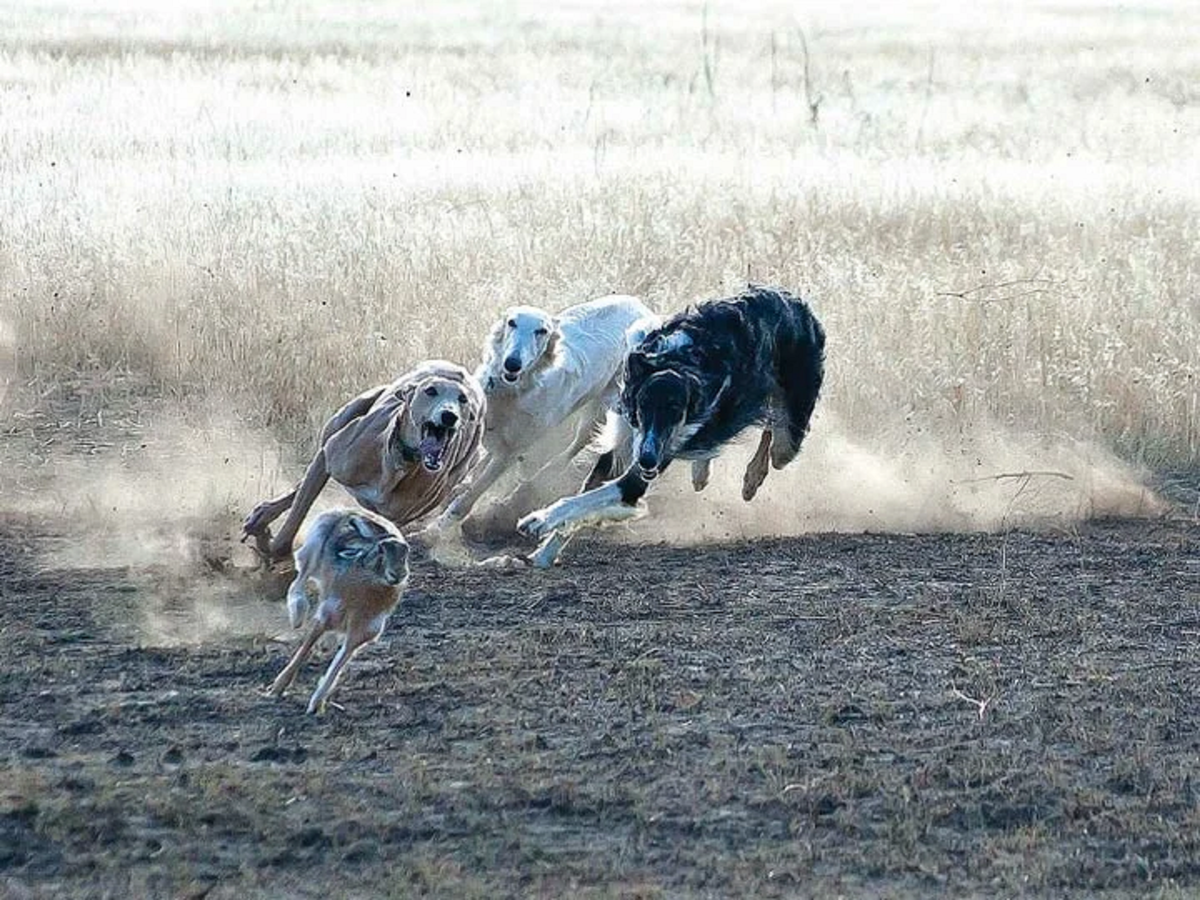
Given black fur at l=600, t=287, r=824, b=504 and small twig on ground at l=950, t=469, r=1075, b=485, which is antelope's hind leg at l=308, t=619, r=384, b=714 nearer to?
black fur at l=600, t=287, r=824, b=504

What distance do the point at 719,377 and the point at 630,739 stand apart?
128 inches

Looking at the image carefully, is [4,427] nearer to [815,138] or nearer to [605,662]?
[605,662]

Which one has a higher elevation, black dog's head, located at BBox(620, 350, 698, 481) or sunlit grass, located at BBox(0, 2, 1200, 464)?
black dog's head, located at BBox(620, 350, 698, 481)

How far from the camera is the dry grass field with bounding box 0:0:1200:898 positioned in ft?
18.0

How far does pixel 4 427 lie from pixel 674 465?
350 centimetres

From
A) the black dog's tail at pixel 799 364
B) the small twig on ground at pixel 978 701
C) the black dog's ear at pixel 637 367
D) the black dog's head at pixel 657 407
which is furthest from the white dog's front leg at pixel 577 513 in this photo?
the small twig on ground at pixel 978 701

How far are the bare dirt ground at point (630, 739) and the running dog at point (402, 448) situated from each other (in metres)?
0.37

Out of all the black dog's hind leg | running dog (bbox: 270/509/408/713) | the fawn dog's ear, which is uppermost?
the fawn dog's ear

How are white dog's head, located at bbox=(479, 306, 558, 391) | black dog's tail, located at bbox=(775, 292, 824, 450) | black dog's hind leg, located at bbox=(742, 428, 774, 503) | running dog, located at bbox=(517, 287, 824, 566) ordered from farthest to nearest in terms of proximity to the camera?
black dog's hind leg, located at bbox=(742, 428, 774, 503), black dog's tail, located at bbox=(775, 292, 824, 450), white dog's head, located at bbox=(479, 306, 558, 391), running dog, located at bbox=(517, 287, 824, 566)

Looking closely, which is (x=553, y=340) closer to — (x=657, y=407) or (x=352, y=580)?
(x=657, y=407)

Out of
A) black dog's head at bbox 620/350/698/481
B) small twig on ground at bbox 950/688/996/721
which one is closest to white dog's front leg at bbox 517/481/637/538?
black dog's head at bbox 620/350/698/481

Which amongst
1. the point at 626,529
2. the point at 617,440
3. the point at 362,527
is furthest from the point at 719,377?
the point at 362,527

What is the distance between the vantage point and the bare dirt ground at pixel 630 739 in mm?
5207

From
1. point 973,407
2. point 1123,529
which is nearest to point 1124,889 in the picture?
point 1123,529
